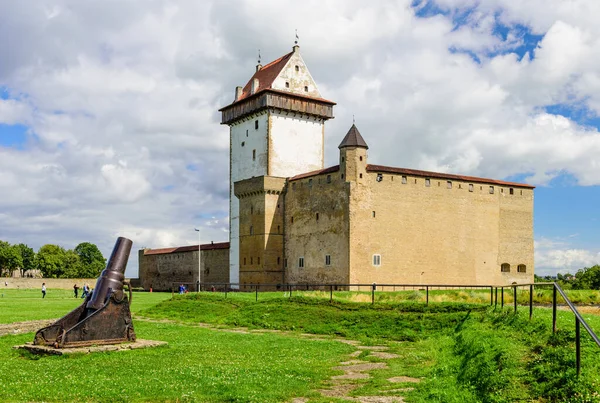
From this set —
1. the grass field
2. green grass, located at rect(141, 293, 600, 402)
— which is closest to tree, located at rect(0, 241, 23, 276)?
green grass, located at rect(141, 293, 600, 402)

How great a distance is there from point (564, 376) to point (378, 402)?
106 inches

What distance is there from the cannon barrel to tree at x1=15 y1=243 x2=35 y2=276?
96.6 metres

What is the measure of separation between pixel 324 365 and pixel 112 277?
5.25 metres

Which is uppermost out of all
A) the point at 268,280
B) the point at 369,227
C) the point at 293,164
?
the point at 293,164

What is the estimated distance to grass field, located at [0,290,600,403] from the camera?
28.2 ft

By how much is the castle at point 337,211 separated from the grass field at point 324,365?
75.1 feet

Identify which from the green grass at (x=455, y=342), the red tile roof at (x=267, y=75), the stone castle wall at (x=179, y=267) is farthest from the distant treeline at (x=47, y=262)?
the green grass at (x=455, y=342)

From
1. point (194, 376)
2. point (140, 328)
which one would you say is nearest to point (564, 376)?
point (194, 376)

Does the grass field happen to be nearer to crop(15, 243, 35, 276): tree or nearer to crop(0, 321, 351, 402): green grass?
crop(0, 321, 351, 402): green grass

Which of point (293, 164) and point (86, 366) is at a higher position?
point (293, 164)

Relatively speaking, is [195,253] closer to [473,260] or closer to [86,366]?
[473,260]

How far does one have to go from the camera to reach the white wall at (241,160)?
174 ft

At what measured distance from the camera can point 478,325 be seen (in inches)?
608

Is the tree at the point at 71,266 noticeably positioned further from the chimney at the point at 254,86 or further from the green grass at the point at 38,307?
the green grass at the point at 38,307
